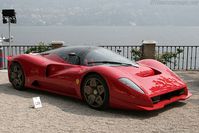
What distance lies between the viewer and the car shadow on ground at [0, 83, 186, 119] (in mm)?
6086

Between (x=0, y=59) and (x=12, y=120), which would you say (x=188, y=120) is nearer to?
(x=12, y=120)

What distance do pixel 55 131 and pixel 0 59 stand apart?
8214mm

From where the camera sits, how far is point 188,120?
5.79 meters

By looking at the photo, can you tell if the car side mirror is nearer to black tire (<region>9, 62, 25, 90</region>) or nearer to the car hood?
the car hood

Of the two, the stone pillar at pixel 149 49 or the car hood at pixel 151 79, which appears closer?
the car hood at pixel 151 79

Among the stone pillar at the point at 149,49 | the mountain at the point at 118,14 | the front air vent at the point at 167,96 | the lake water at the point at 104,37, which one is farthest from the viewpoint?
the mountain at the point at 118,14

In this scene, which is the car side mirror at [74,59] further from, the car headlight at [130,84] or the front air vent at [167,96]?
the front air vent at [167,96]

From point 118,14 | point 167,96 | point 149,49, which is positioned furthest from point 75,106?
point 118,14

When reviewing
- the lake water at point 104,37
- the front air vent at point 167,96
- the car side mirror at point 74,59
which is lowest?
the lake water at point 104,37

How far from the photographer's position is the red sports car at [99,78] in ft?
19.7

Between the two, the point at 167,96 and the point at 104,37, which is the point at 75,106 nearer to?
the point at 167,96

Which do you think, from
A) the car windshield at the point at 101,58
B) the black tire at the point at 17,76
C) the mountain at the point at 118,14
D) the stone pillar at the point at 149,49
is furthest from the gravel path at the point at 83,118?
the mountain at the point at 118,14

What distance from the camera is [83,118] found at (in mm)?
5828

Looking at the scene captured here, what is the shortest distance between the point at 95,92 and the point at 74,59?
3.96 ft
